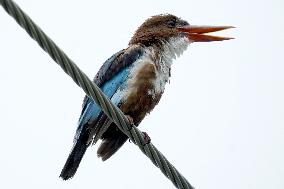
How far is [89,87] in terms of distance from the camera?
4309 mm

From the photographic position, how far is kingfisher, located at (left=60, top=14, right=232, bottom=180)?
649 centimetres

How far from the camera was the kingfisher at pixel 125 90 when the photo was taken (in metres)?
6.49

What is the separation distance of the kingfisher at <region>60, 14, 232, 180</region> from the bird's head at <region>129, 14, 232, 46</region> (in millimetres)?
18

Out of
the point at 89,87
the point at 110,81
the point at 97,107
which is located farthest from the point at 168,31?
the point at 89,87

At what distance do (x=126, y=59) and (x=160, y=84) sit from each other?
456mm

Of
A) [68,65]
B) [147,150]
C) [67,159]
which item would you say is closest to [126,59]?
[67,159]

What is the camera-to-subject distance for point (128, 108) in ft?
22.2

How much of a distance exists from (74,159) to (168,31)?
221 cm

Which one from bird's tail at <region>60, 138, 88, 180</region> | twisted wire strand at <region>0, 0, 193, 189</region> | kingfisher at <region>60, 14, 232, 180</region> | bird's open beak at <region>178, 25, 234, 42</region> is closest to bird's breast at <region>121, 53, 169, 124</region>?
kingfisher at <region>60, 14, 232, 180</region>

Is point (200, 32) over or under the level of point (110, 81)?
over

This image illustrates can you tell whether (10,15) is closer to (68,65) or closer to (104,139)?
(68,65)

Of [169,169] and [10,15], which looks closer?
[10,15]

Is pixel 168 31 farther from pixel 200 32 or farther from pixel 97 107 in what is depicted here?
pixel 97 107

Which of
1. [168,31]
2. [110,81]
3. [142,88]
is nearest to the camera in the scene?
[142,88]
